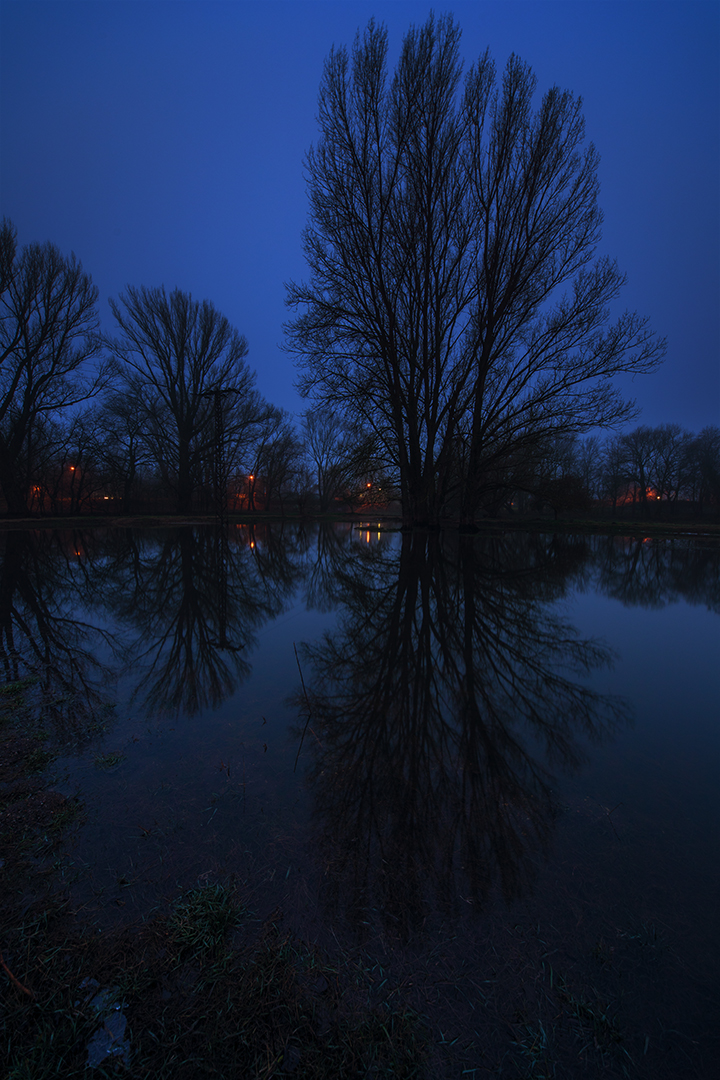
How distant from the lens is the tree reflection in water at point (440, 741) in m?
1.51

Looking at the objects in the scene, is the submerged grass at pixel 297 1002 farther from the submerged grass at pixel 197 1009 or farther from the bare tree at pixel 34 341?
the bare tree at pixel 34 341

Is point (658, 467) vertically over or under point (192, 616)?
over

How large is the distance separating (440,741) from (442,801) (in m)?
0.50

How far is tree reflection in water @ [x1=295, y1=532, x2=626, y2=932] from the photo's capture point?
4.94ft

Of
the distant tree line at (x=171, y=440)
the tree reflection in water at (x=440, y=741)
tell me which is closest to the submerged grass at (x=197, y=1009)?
the tree reflection in water at (x=440, y=741)

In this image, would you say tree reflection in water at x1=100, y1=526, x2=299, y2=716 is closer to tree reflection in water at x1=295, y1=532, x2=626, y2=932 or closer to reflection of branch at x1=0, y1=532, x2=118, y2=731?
reflection of branch at x1=0, y1=532, x2=118, y2=731

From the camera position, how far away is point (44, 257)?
2178 cm

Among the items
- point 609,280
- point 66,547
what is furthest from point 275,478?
point 609,280

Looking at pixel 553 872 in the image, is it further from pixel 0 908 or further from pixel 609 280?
pixel 609 280

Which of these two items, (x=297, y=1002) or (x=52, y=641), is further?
(x=52, y=641)

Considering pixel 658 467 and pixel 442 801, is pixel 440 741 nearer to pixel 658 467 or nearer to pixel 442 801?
pixel 442 801

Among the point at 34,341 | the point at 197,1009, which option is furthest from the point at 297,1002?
the point at 34,341

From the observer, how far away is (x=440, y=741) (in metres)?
2.36

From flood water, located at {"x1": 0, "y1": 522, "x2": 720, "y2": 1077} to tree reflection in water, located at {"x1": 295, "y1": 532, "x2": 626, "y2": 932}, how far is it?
13mm
